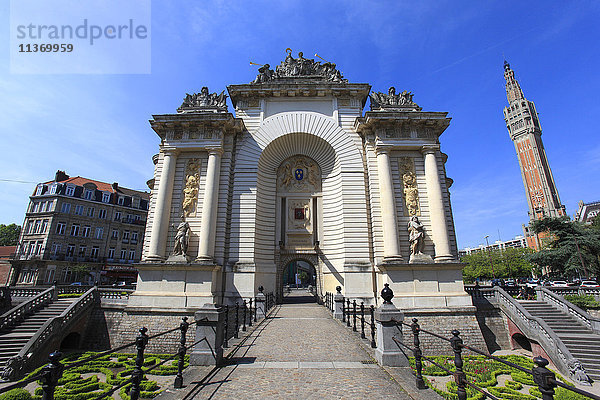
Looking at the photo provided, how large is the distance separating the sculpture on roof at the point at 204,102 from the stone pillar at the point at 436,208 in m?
15.0

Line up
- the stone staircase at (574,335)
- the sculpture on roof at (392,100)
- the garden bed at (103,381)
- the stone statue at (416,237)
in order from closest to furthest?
the garden bed at (103,381) < the stone staircase at (574,335) < the stone statue at (416,237) < the sculpture on roof at (392,100)

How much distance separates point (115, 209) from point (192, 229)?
29579 mm

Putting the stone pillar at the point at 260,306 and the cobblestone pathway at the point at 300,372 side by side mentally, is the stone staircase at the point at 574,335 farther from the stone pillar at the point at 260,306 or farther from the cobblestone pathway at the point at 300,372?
the stone pillar at the point at 260,306

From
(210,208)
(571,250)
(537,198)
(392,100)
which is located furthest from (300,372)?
(537,198)

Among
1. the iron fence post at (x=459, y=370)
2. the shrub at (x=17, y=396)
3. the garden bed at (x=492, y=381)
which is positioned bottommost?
the garden bed at (x=492, y=381)

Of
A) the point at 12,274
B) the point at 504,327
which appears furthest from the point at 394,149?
the point at 12,274

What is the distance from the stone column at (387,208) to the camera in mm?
18062

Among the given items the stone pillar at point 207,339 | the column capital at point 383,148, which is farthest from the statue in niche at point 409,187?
the stone pillar at point 207,339

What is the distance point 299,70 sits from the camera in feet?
80.2

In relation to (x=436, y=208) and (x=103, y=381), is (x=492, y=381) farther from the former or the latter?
(x=103, y=381)

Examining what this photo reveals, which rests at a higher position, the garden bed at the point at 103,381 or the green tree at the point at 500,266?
the green tree at the point at 500,266

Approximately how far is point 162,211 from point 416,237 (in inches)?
641

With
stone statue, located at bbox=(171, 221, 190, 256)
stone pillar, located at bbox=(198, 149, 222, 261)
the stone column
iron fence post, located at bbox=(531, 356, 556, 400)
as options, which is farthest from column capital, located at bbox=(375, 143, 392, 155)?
iron fence post, located at bbox=(531, 356, 556, 400)

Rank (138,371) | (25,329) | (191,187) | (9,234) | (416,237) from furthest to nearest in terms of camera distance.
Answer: (9,234), (191,187), (416,237), (25,329), (138,371)
